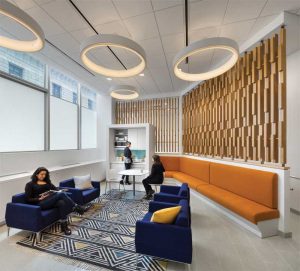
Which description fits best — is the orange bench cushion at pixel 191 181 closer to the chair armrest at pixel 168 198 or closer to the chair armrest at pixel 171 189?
the chair armrest at pixel 171 189

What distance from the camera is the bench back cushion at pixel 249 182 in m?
3.05

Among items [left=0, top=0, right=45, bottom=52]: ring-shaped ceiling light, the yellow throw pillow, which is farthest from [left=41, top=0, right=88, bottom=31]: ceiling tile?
the yellow throw pillow

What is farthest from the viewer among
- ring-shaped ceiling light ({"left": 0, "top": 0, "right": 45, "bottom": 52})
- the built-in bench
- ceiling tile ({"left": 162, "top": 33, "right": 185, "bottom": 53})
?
ceiling tile ({"left": 162, "top": 33, "right": 185, "bottom": 53})

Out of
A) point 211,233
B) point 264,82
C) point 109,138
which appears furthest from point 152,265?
point 109,138

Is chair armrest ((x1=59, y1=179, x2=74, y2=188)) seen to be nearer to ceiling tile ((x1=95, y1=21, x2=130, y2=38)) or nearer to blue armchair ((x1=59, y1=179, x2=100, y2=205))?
blue armchair ((x1=59, y1=179, x2=100, y2=205))

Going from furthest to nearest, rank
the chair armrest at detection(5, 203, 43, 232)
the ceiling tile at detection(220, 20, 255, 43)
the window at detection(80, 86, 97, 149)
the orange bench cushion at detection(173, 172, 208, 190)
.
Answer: the window at detection(80, 86, 97, 149) < the orange bench cushion at detection(173, 172, 208, 190) < the ceiling tile at detection(220, 20, 255, 43) < the chair armrest at detection(5, 203, 43, 232)

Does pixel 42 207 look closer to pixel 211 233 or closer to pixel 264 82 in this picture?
pixel 211 233

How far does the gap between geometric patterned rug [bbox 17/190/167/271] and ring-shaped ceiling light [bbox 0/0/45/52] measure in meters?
3.09

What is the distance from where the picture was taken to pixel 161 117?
7887 mm

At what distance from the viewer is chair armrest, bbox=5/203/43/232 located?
9.22 feet

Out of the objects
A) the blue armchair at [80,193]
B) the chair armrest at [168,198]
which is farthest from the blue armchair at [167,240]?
the blue armchair at [80,193]

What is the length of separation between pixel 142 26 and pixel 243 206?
12.7ft

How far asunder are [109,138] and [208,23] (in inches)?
213

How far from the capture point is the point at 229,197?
3732 millimetres
